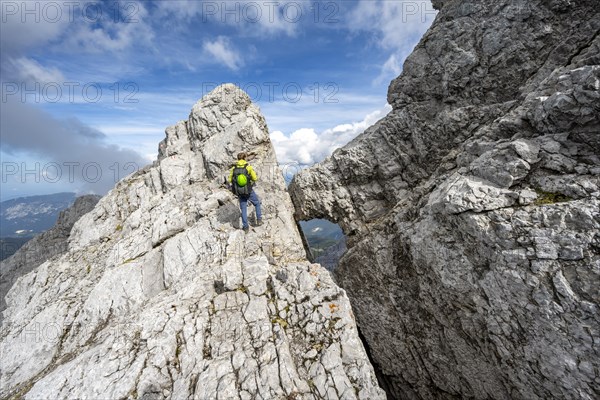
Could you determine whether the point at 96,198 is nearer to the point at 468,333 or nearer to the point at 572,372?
the point at 468,333

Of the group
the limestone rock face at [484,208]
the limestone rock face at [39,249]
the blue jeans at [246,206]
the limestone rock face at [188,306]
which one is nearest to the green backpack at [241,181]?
the blue jeans at [246,206]

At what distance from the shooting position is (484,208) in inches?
499

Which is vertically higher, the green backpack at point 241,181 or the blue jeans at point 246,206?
the green backpack at point 241,181

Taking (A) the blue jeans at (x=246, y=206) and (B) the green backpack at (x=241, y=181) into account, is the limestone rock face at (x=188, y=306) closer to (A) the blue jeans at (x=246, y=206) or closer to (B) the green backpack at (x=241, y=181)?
(A) the blue jeans at (x=246, y=206)

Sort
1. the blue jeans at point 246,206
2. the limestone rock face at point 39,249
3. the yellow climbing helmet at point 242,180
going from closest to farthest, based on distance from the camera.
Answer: the yellow climbing helmet at point 242,180 → the blue jeans at point 246,206 → the limestone rock face at point 39,249

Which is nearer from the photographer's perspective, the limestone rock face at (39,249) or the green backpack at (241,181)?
the green backpack at (241,181)

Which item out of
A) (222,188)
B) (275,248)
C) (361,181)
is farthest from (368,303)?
(222,188)

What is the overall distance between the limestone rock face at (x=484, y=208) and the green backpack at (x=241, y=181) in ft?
24.0

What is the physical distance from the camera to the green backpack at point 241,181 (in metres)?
19.0

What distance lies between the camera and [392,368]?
60.0 ft

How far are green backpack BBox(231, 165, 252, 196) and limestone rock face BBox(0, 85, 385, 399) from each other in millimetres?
3230

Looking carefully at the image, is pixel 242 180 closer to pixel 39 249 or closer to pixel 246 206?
pixel 246 206

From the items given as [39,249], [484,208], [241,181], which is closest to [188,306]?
[241,181]

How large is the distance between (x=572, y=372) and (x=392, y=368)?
10258mm
